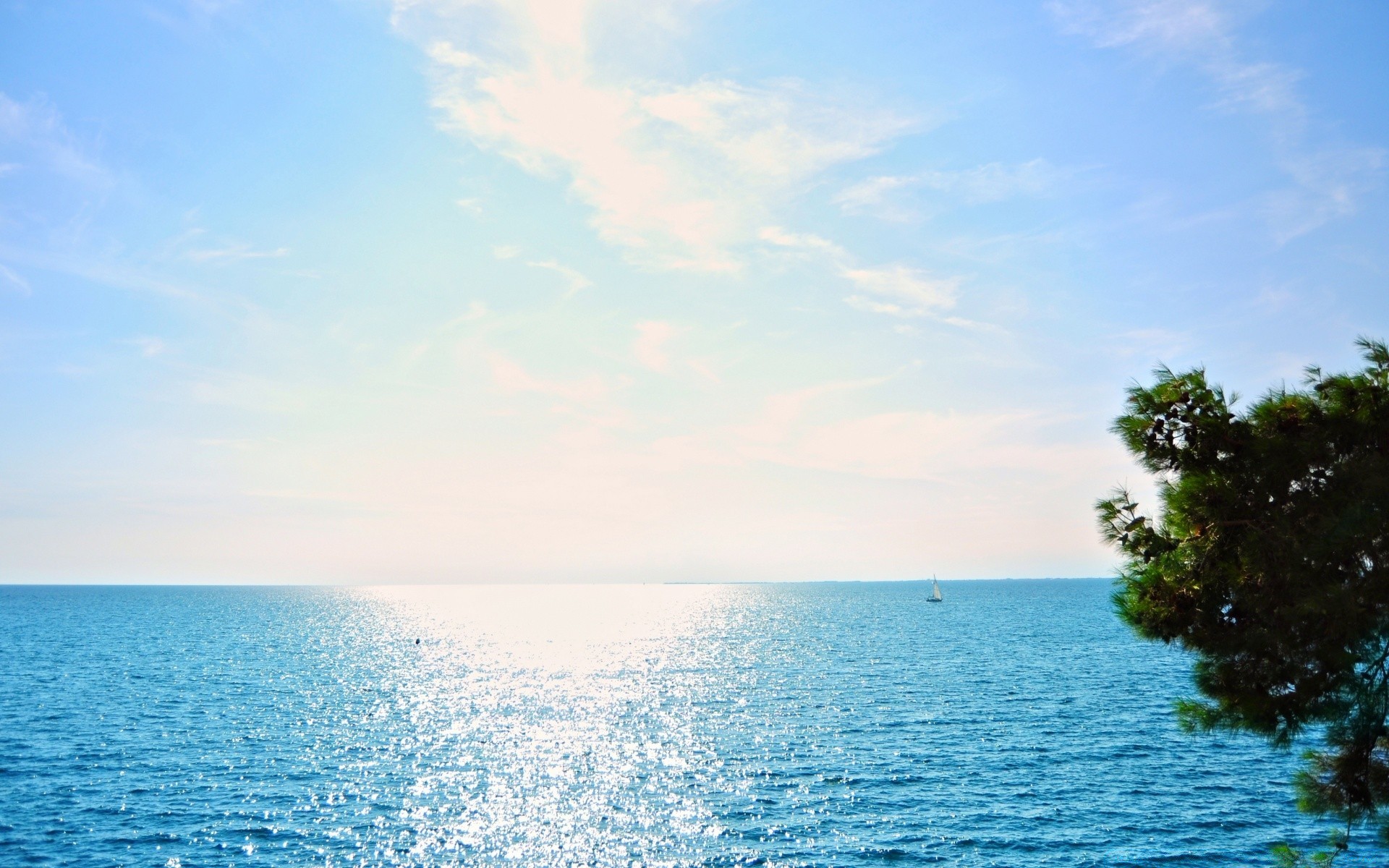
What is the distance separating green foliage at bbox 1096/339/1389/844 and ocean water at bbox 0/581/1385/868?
2966 centimetres

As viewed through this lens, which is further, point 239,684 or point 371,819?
point 239,684

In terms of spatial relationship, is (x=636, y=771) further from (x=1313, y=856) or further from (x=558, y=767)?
(x=1313, y=856)

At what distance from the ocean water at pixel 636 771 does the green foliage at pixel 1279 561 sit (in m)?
29.7

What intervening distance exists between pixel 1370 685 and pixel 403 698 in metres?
94.4

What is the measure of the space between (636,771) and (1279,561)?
5188cm

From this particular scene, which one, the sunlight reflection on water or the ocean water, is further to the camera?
the sunlight reflection on water

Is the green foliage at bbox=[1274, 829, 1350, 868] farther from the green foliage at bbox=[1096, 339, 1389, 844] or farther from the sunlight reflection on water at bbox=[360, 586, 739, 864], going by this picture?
the sunlight reflection on water at bbox=[360, 586, 739, 864]

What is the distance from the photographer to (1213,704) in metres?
17.1

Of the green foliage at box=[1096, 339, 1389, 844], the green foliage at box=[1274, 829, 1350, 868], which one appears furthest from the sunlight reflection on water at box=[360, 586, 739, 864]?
the green foliage at box=[1096, 339, 1389, 844]

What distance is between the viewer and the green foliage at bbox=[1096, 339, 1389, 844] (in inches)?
545

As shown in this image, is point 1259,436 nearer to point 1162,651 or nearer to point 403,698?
point 403,698

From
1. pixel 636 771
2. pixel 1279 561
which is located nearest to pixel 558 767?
pixel 636 771

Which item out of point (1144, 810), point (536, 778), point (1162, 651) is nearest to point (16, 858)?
point (536, 778)

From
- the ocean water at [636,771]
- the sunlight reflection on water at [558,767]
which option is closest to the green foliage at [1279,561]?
the ocean water at [636,771]
